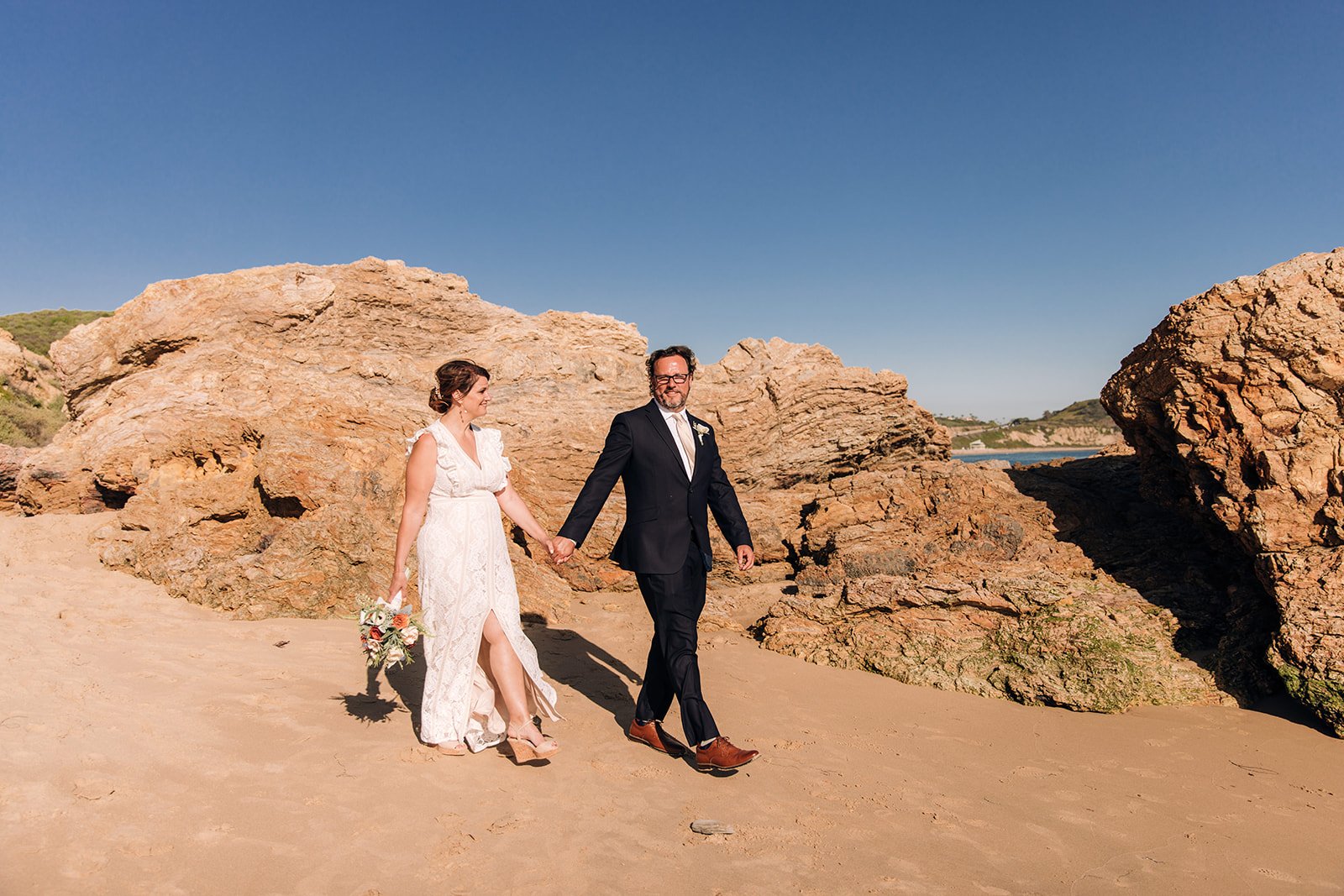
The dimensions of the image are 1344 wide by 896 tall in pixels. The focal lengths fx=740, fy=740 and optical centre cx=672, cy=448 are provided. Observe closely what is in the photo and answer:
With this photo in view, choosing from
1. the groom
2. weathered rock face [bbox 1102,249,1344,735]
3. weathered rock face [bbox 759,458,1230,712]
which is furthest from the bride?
weathered rock face [bbox 1102,249,1344,735]

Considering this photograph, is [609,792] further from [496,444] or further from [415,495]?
[496,444]

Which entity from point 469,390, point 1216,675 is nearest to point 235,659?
point 469,390

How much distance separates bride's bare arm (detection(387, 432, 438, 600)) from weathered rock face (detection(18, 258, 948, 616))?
3262mm

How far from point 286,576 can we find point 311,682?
2.25 m

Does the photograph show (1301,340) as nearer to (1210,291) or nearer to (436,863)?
(1210,291)

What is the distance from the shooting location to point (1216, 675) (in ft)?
18.0

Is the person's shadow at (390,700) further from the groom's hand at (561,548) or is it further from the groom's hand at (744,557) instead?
the groom's hand at (744,557)

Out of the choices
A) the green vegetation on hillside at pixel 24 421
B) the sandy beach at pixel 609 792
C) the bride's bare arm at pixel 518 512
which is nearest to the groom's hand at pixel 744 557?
the sandy beach at pixel 609 792

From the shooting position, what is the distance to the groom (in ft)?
14.7

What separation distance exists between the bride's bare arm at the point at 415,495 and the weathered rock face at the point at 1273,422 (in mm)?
5693

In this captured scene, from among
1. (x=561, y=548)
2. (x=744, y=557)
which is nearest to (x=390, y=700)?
(x=561, y=548)

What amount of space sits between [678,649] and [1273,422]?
516cm

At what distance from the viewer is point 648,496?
15.3ft

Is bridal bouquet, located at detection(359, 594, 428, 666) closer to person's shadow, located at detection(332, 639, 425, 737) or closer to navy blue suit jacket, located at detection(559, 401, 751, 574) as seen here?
person's shadow, located at detection(332, 639, 425, 737)
